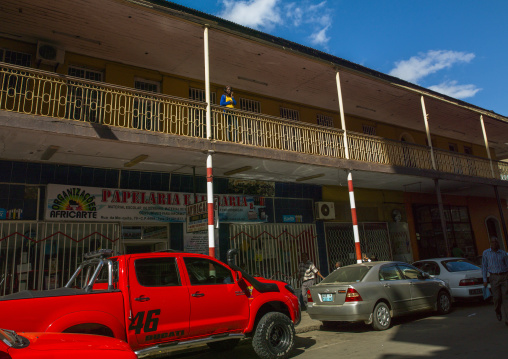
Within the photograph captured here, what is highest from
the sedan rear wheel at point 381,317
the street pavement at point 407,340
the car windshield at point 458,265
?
the car windshield at point 458,265

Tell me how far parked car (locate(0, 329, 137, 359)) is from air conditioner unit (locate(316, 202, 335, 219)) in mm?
11900

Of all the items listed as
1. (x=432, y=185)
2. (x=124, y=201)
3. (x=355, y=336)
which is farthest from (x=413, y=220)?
(x=124, y=201)

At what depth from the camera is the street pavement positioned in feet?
20.0

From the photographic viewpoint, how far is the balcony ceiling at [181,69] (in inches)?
363

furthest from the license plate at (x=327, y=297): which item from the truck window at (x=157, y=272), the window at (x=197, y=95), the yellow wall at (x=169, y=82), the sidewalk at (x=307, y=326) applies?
the yellow wall at (x=169, y=82)

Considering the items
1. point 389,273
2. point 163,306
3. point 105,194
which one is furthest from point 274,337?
point 105,194

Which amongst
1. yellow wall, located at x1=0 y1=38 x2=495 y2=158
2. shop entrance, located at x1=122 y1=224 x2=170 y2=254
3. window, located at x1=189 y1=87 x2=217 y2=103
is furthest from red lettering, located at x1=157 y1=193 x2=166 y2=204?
window, located at x1=189 y1=87 x2=217 y2=103

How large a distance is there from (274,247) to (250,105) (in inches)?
205

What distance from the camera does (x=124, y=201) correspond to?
1076 cm

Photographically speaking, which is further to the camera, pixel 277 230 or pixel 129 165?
pixel 277 230

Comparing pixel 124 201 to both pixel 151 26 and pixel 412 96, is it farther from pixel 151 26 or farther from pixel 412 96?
pixel 412 96

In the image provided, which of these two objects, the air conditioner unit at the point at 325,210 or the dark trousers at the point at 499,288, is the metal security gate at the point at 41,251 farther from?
the dark trousers at the point at 499,288

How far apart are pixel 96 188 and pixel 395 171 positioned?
9744 millimetres

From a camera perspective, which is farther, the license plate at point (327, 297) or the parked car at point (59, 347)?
the license plate at point (327, 297)
